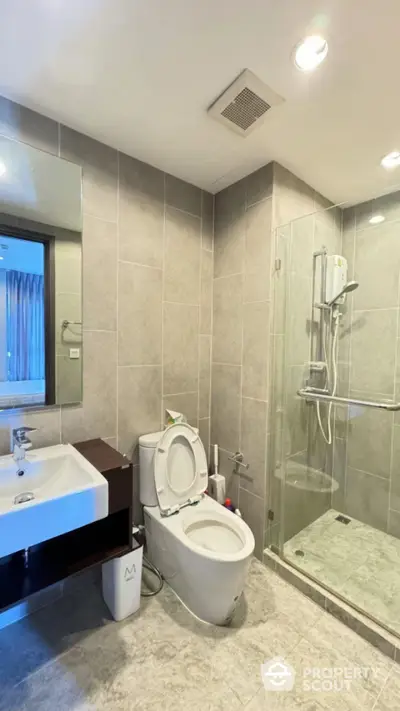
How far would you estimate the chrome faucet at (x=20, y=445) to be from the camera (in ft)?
4.02

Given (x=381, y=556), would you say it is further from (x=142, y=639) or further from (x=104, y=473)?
(x=104, y=473)

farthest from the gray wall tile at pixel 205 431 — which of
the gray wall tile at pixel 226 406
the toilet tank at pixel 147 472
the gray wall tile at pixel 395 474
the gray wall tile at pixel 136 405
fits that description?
the gray wall tile at pixel 395 474

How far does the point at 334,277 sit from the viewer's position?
196cm

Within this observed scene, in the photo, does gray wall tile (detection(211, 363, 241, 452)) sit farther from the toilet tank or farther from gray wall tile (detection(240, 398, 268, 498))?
the toilet tank

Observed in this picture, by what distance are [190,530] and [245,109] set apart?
6.76 feet

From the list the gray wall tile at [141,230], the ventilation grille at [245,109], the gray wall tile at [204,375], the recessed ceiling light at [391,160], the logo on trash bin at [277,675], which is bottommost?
the logo on trash bin at [277,675]

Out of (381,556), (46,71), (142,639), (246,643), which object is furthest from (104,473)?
(381,556)

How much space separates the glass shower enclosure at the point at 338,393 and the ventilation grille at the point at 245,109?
23.2 inches

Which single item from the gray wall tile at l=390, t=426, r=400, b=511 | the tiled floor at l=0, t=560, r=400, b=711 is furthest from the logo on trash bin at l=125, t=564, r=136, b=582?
the gray wall tile at l=390, t=426, r=400, b=511

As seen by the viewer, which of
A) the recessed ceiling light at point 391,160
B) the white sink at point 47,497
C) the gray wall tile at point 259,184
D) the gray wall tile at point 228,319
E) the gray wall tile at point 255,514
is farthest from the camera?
the gray wall tile at point 228,319

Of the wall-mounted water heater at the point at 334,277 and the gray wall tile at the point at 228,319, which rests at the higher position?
the wall-mounted water heater at the point at 334,277

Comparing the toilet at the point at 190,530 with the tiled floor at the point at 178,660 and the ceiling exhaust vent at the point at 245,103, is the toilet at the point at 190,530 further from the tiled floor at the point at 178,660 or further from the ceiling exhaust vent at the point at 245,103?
the ceiling exhaust vent at the point at 245,103

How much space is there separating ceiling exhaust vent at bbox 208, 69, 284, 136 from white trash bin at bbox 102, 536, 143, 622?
80.1 inches

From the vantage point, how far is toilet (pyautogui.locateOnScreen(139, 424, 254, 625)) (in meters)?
1.30
